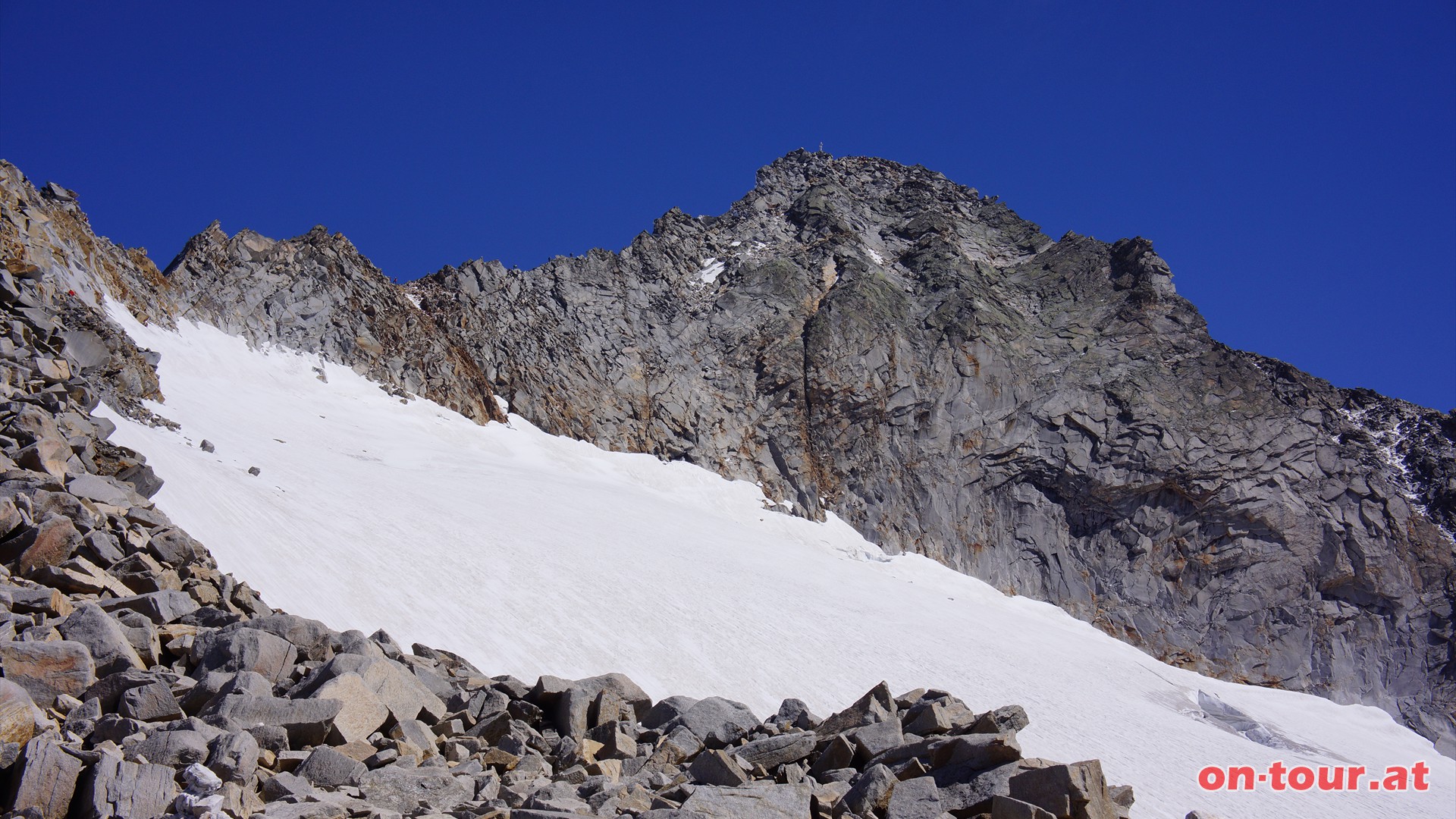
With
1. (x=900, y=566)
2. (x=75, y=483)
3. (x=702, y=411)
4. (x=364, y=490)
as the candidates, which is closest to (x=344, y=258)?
(x=702, y=411)

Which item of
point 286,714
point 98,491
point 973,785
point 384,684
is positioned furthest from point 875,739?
point 98,491

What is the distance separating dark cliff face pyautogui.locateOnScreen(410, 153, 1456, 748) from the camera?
156ft

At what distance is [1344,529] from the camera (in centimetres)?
4912

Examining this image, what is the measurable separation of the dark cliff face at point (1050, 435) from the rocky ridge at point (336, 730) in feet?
120

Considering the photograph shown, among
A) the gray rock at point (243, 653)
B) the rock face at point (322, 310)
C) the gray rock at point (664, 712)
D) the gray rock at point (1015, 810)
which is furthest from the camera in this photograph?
the rock face at point (322, 310)

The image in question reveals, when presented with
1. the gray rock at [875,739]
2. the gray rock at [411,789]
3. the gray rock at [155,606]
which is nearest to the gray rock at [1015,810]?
the gray rock at [875,739]

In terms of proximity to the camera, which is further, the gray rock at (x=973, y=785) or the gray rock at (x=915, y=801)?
the gray rock at (x=973, y=785)

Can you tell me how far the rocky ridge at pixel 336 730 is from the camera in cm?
656

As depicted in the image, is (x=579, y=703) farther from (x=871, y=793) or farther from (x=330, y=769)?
(x=871, y=793)

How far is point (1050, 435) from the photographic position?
52.1 m

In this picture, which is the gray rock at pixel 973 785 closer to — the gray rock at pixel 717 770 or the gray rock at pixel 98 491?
the gray rock at pixel 717 770

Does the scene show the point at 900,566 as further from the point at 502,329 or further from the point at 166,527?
the point at 166,527

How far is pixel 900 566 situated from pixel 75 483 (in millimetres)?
36144

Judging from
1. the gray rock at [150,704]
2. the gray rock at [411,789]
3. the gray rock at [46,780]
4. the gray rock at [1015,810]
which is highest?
the gray rock at [1015,810]
